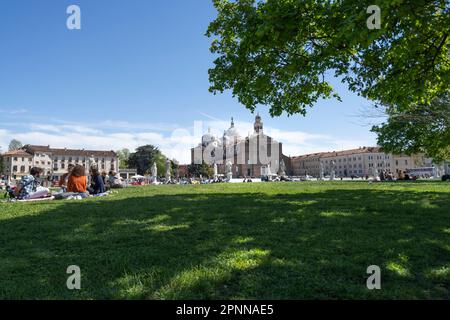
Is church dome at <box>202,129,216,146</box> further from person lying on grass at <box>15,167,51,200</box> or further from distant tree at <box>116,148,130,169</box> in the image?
person lying on grass at <box>15,167,51,200</box>

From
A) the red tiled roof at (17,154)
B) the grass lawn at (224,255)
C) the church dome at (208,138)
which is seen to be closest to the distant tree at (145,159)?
the church dome at (208,138)

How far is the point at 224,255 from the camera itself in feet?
16.5

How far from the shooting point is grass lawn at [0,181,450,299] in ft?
12.6

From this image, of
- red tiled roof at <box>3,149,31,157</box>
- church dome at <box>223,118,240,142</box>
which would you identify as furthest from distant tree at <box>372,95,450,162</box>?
red tiled roof at <box>3,149,31,157</box>

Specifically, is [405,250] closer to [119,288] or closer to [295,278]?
[295,278]

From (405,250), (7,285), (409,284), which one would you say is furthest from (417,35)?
(7,285)

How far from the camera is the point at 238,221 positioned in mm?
7875

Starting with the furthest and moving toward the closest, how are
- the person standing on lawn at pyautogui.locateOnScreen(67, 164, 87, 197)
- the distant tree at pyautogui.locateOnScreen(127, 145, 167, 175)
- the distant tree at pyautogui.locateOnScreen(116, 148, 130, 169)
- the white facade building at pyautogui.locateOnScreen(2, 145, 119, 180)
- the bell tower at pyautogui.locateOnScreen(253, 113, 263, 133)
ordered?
the distant tree at pyautogui.locateOnScreen(116, 148, 130, 169) < the bell tower at pyautogui.locateOnScreen(253, 113, 263, 133) < the distant tree at pyautogui.locateOnScreen(127, 145, 167, 175) < the white facade building at pyautogui.locateOnScreen(2, 145, 119, 180) < the person standing on lawn at pyautogui.locateOnScreen(67, 164, 87, 197)

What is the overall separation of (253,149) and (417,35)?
117507mm

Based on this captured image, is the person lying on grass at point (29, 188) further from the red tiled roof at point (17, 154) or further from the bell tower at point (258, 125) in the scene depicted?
the bell tower at point (258, 125)

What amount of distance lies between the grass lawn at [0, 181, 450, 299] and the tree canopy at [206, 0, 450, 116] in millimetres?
4105

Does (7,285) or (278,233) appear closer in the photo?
(7,285)

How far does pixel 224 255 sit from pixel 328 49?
682 centimetres
